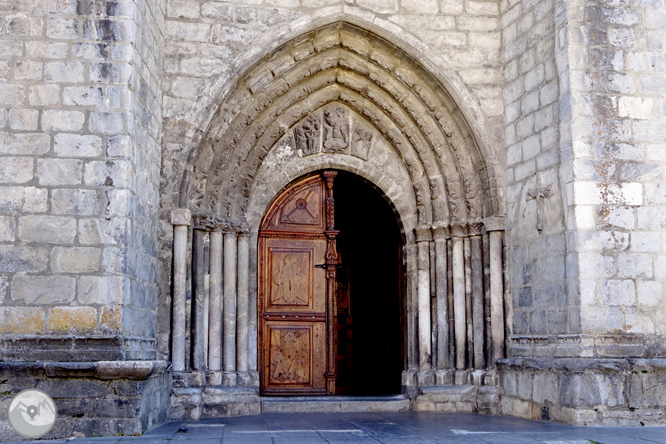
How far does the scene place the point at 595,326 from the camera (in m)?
→ 5.68

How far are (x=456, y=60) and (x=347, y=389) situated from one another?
417 centimetres

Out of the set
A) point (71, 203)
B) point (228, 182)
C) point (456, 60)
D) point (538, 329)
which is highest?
point (456, 60)

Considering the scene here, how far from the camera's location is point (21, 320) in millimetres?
4996

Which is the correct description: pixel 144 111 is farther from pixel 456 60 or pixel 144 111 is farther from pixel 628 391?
pixel 628 391

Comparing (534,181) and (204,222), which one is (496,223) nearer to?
(534,181)

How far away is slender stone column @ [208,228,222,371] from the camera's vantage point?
6633 millimetres

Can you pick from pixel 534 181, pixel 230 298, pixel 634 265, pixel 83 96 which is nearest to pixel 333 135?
pixel 230 298

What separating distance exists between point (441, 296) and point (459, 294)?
182 millimetres

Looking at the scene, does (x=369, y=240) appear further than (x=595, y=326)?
Yes

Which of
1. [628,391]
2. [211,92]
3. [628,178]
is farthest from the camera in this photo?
[211,92]

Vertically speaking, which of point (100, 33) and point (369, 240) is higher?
point (100, 33)

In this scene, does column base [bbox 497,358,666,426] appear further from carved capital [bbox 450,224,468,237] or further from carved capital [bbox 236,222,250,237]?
carved capital [bbox 236,222,250,237]

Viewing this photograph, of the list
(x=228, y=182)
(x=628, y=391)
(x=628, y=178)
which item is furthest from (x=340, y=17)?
(x=628, y=391)

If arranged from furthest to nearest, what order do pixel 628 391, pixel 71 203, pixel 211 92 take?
1. pixel 211 92
2. pixel 628 391
3. pixel 71 203
